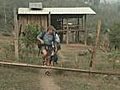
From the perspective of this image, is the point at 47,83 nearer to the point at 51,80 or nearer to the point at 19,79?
the point at 51,80

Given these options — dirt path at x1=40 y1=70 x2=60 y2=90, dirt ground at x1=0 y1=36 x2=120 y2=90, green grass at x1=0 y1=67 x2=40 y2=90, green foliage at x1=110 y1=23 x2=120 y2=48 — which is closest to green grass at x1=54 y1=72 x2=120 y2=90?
dirt ground at x1=0 y1=36 x2=120 y2=90

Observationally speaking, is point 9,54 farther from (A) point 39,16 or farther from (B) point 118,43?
(A) point 39,16

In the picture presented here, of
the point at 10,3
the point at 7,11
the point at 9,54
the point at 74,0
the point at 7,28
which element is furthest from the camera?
the point at 74,0

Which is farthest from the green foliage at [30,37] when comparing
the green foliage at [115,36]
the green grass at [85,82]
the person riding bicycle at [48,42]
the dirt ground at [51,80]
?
the green foliage at [115,36]

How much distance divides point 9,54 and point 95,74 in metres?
4.04

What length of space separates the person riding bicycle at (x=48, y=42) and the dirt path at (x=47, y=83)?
0.75m

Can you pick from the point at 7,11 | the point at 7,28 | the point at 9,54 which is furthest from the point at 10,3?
the point at 9,54

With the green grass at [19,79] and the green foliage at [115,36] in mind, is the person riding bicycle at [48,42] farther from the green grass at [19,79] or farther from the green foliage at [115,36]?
the green foliage at [115,36]

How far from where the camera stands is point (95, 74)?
11.2 meters

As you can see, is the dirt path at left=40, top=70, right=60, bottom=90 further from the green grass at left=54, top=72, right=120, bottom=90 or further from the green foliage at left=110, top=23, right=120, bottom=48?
the green foliage at left=110, top=23, right=120, bottom=48

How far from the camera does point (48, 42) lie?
11461mm

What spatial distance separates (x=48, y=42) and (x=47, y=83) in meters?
1.75

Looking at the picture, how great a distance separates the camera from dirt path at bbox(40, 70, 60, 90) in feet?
31.6

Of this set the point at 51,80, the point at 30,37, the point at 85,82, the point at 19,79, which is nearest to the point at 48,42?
the point at 51,80
